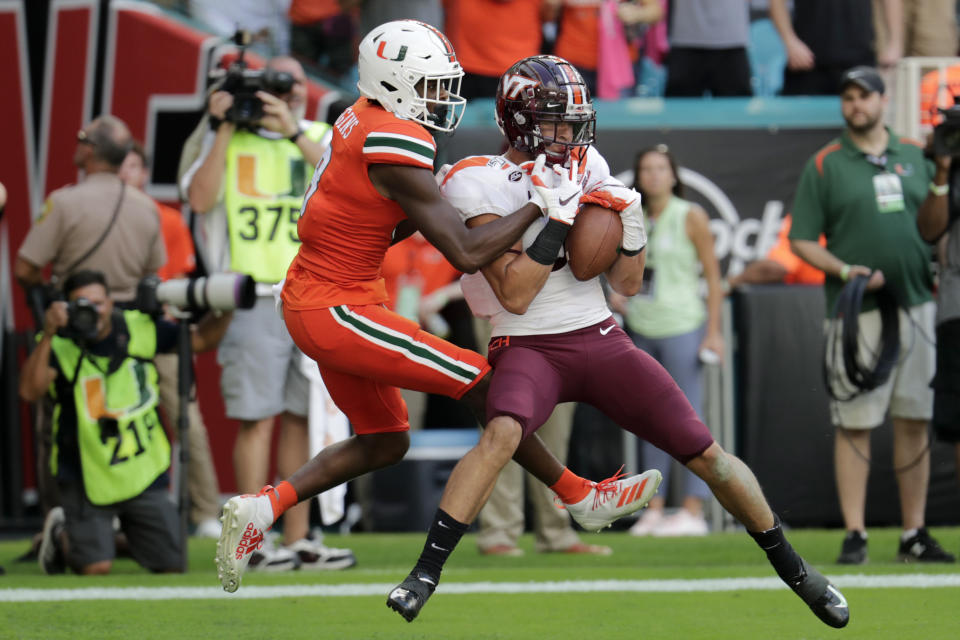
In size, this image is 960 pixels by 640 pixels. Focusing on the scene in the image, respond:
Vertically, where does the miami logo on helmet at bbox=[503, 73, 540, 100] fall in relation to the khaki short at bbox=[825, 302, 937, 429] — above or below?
above

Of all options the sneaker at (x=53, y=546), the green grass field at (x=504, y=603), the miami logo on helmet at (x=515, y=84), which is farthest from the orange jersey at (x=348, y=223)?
the sneaker at (x=53, y=546)

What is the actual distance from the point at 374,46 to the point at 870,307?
319 centimetres

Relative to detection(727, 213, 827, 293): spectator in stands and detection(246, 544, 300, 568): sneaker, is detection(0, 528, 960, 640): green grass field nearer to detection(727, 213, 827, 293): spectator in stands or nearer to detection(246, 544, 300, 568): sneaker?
detection(246, 544, 300, 568): sneaker

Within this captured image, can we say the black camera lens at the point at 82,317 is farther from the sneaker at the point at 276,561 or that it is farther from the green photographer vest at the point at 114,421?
the sneaker at the point at 276,561

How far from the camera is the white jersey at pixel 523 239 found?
4.87 metres

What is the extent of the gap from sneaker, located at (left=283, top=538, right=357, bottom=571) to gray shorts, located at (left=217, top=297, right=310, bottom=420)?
607 millimetres

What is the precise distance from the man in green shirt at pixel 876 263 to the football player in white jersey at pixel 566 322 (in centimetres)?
243

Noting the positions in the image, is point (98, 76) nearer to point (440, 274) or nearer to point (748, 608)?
point (440, 274)

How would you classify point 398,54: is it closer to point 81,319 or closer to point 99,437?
point 81,319

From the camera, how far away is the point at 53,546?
701 cm

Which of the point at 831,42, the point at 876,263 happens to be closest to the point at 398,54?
the point at 876,263

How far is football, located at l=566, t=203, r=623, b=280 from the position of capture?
480 centimetres

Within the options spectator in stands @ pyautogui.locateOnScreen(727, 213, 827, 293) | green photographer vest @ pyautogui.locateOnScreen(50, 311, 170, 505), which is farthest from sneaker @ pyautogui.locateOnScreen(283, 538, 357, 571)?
spectator in stands @ pyautogui.locateOnScreen(727, 213, 827, 293)

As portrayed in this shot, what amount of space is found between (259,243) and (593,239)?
8.35ft
